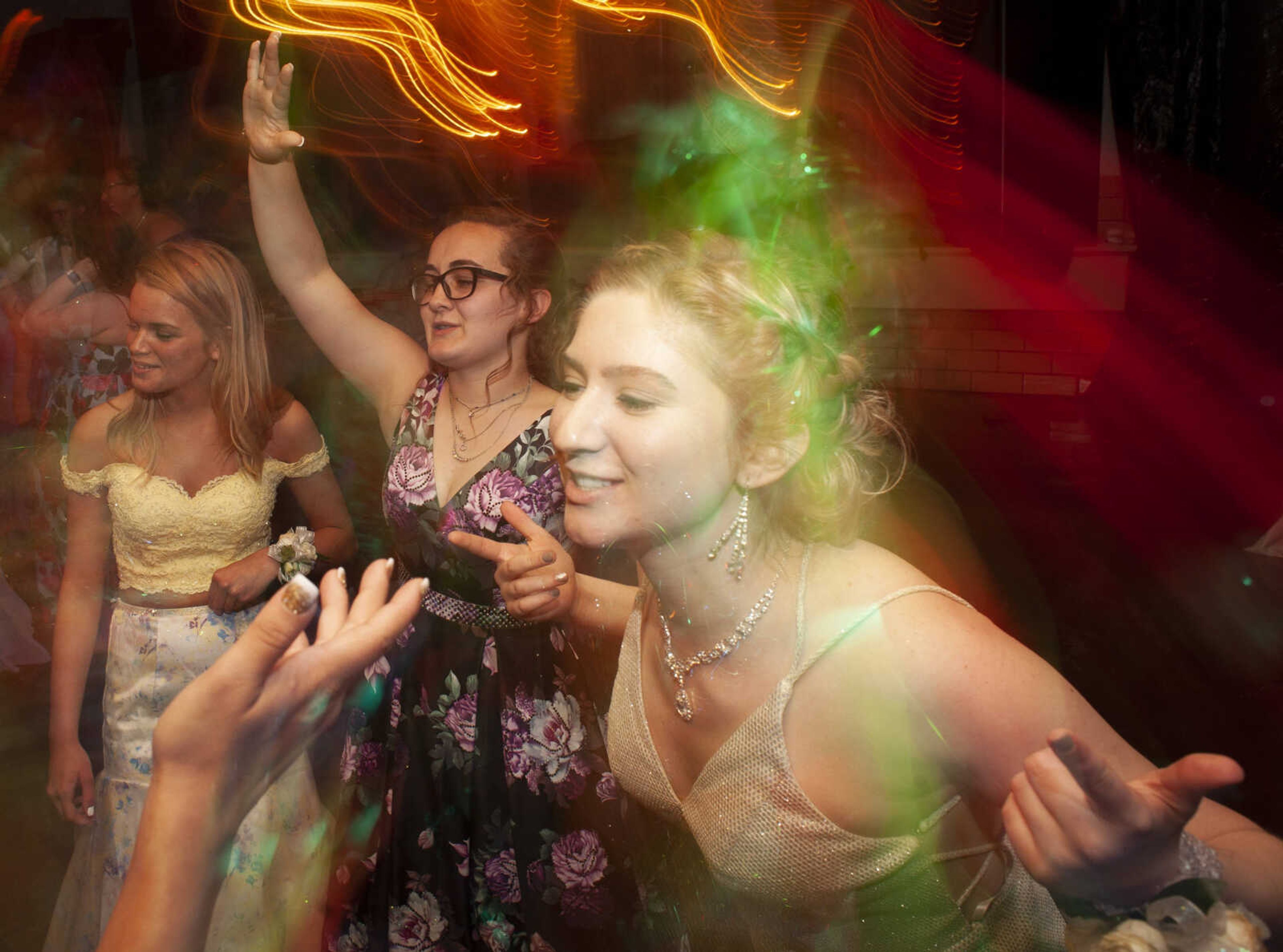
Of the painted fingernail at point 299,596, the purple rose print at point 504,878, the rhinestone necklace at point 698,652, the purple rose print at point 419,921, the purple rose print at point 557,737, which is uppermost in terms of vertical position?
the painted fingernail at point 299,596

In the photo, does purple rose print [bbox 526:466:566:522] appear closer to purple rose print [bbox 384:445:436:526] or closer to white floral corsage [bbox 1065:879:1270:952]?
purple rose print [bbox 384:445:436:526]

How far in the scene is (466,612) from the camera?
1.25m

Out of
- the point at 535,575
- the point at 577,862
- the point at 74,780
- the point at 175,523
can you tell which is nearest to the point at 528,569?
the point at 535,575

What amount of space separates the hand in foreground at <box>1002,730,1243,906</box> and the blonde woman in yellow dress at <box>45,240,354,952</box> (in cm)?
77

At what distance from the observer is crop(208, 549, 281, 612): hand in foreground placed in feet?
3.24

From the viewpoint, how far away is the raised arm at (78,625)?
102 cm

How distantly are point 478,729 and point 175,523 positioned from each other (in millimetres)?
483

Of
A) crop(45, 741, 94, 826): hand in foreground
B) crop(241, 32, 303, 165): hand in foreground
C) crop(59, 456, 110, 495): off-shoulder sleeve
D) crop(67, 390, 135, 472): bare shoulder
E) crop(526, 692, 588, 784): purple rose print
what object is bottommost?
crop(526, 692, 588, 784): purple rose print

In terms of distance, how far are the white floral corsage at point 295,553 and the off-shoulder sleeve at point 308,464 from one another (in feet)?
0.30

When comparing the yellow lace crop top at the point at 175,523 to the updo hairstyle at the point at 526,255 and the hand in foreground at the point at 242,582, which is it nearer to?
the hand in foreground at the point at 242,582

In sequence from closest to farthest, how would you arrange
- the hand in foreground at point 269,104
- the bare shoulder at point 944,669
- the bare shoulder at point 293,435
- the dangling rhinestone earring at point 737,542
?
the bare shoulder at point 944,669
the dangling rhinestone earring at point 737,542
the hand in foreground at point 269,104
the bare shoulder at point 293,435

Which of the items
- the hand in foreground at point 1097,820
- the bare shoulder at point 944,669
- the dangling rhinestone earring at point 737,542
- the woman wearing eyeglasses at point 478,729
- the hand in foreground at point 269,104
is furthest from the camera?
the woman wearing eyeglasses at point 478,729

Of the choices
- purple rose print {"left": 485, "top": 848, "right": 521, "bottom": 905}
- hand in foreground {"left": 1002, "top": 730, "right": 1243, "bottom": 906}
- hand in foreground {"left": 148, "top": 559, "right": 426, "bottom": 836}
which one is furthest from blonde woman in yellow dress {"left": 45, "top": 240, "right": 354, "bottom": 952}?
hand in foreground {"left": 1002, "top": 730, "right": 1243, "bottom": 906}

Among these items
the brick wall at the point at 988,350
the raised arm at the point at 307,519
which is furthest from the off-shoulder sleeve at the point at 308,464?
the brick wall at the point at 988,350
